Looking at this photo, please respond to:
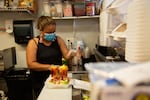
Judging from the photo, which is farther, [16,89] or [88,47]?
[88,47]

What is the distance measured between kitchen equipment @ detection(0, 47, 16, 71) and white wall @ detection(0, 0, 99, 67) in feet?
0.57

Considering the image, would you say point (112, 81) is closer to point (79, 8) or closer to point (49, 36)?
point (49, 36)

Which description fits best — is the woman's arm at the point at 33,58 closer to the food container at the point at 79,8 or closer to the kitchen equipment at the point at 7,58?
the kitchen equipment at the point at 7,58

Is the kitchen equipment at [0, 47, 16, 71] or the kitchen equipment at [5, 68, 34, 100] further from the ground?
the kitchen equipment at [0, 47, 16, 71]

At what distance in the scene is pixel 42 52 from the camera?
8.57 feet

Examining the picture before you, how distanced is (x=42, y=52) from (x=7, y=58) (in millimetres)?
977

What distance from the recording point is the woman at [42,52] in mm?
2545

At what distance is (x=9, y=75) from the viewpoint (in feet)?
10.7

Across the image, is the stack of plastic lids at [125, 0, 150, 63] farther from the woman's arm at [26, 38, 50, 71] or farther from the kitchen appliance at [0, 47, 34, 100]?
the kitchen appliance at [0, 47, 34, 100]

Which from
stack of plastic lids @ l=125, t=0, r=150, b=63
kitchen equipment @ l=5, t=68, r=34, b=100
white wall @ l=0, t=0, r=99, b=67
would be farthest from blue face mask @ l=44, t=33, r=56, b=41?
stack of plastic lids @ l=125, t=0, r=150, b=63

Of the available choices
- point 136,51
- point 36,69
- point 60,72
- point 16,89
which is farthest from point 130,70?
point 16,89

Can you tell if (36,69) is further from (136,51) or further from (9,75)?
(136,51)

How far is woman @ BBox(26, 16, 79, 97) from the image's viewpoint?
2545 mm

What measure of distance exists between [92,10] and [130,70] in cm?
293
